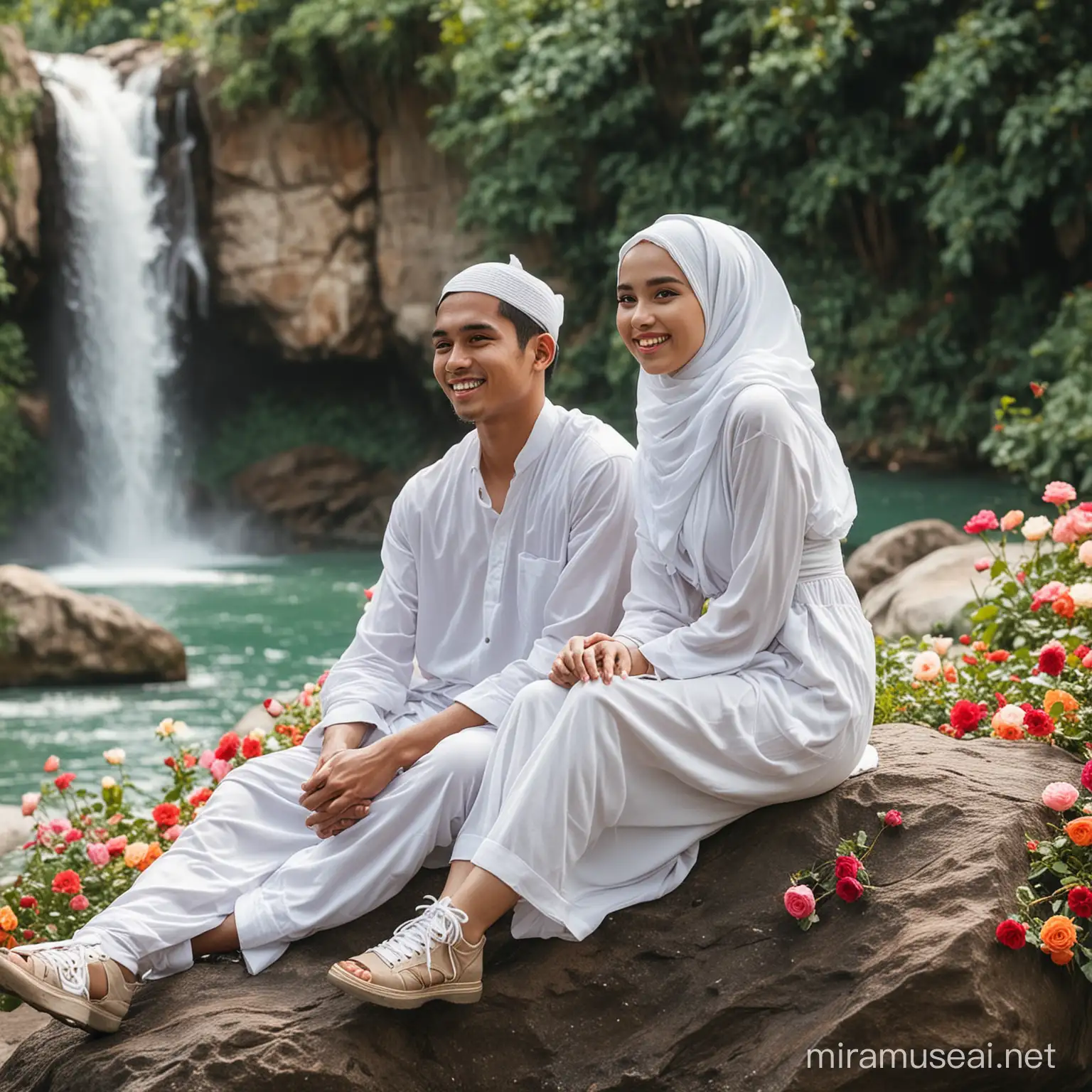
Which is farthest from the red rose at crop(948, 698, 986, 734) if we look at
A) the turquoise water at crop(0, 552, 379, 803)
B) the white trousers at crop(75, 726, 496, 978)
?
the turquoise water at crop(0, 552, 379, 803)

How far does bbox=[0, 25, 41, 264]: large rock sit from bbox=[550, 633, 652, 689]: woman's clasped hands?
13.0 m

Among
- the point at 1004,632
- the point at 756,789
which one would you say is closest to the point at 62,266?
the point at 1004,632

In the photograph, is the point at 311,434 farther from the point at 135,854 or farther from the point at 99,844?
the point at 135,854

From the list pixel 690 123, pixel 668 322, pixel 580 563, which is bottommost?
pixel 580 563

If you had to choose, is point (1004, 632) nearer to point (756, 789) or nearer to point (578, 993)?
point (756, 789)

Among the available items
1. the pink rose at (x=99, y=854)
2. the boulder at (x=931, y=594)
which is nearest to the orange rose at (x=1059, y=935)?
the pink rose at (x=99, y=854)

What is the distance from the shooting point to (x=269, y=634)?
10398 millimetres

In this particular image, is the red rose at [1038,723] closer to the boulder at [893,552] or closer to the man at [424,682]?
the man at [424,682]

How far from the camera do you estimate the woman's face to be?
3227mm

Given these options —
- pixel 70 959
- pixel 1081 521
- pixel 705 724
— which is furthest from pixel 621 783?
pixel 1081 521

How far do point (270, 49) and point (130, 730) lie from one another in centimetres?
958

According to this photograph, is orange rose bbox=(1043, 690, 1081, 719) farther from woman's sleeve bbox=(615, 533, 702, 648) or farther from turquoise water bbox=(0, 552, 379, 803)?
turquoise water bbox=(0, 552, 379, 803)

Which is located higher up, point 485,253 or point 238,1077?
point 485,253

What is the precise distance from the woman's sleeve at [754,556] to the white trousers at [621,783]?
0.08m
